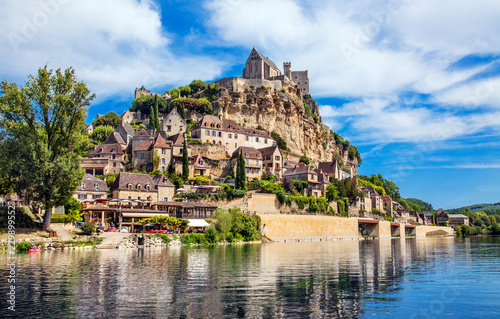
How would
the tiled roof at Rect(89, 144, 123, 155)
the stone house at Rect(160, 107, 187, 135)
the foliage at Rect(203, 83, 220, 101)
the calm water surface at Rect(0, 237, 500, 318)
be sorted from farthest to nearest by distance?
the foliage at Rect(203, 83, 220, 101), the stone house at Rect(160, 107, 187, 135), the tiled roof at Rect(89, 144, 123, 155), the calm water surface at Rect(0, 237, 500, 318)

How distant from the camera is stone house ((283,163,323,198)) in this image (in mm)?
73938

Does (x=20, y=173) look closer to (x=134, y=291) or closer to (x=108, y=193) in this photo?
(x=108, y=193)

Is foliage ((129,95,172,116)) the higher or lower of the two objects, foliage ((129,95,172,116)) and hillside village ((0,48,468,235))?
the higher

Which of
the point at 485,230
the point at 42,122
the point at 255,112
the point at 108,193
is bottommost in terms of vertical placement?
the point at 485,230

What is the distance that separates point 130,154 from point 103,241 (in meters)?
35.3

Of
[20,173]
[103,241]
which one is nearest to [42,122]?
[20,173]

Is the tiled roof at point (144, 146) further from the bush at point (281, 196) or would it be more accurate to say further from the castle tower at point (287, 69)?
the castle tower at point (287, 69)

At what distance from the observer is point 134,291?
16.5 metres

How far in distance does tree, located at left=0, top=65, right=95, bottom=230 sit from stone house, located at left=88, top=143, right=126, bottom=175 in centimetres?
2991

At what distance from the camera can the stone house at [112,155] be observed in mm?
69500

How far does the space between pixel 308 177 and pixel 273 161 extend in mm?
7987

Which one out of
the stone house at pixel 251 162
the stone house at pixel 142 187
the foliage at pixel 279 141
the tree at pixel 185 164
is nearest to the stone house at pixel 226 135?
the foliage at pixel 279 141

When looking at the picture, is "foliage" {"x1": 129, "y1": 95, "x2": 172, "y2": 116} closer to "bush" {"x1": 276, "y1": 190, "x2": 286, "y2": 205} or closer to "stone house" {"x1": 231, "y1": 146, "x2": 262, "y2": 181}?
"stone house" {"x1": 231, "y1": 146, "x2": 262, "y2": 181}

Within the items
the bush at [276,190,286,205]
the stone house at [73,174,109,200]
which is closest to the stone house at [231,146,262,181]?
the bush at [276,190,286,205]
